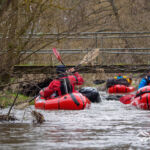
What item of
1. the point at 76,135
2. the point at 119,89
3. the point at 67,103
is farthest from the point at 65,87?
the point at 119,89

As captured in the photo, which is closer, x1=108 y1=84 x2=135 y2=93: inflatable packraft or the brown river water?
the brown river water

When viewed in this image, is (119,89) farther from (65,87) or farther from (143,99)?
(143,99)

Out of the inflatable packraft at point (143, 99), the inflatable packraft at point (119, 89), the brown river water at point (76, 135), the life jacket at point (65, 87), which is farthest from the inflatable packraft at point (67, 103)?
the inflatable packraft at point (119, 89)

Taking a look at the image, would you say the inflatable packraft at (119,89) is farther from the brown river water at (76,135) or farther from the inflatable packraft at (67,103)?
Answer: the brown river water at (76,135)

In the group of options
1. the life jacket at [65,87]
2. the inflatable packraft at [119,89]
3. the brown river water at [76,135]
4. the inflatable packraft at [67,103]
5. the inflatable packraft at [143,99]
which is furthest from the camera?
the inflatable packraft at [119,89]

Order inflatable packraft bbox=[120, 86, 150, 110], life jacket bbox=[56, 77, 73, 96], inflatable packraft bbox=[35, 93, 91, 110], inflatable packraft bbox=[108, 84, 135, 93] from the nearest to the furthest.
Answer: inflatable packraft bbox=[120, 86, 150, 110], inflatable packraft bbox=[35, 93, 91, 110], life jacket bbox=[56, 77, 73, 96], inflatable packraft bbox=[108, 84, 135, 93]

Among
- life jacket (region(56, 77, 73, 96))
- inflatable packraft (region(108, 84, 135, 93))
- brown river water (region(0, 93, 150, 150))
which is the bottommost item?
brown river water (region(0, 93, 150, 150))

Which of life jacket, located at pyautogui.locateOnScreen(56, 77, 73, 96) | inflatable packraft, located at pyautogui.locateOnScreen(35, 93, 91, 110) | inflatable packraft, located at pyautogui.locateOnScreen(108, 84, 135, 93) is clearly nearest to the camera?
inflatable packraft, located at pyautogui.locateOnScreen(35, 93, 91, 110)

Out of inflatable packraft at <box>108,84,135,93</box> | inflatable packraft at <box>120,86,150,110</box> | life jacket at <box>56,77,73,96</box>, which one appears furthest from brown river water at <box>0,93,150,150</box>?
inflatable packraft at <box>108,84,135,93</box>

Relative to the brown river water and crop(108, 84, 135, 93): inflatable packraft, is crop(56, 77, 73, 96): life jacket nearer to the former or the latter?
the brown river water

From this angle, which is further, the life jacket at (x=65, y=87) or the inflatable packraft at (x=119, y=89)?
the inflatable packraft at (x=119, y=89)

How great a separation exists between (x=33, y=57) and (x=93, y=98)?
5.76m

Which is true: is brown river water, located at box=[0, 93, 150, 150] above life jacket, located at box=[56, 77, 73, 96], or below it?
below

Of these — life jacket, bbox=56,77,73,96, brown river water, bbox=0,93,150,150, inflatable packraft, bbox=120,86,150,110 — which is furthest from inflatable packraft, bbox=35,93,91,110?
brown river water, bbox=0,93,150,150
